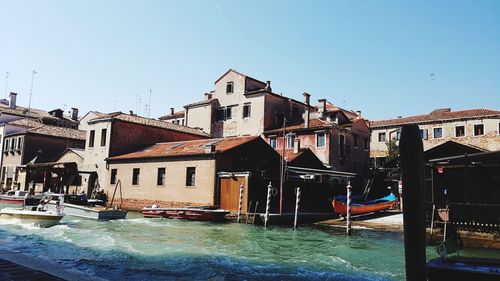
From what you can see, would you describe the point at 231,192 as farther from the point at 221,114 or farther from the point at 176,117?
the point at 176,117

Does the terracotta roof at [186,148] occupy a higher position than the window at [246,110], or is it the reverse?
the window at [246,110]

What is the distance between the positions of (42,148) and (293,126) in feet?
83.3

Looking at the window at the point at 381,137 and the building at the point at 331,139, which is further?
the window at the point at 381,137

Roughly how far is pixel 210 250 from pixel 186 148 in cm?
1468

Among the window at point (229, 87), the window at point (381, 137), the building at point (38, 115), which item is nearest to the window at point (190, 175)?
the window at point (229, 87)

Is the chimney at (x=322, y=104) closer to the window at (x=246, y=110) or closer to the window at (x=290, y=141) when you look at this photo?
the window at (x=290, y=141)

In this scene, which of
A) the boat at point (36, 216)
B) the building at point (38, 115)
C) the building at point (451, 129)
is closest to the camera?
the boat at point (36, 216)

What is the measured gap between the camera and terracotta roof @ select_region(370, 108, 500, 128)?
127 feet

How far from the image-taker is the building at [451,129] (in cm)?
3781

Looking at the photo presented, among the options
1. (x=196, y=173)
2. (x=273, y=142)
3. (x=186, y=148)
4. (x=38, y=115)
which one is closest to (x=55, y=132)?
(x=38, y=115)

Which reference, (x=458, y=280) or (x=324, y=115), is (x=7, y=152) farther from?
(x=458, y=280)

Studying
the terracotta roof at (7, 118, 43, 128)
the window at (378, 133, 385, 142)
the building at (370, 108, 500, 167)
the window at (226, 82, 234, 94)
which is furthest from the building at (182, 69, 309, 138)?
the terracotta roof at (7, 118, 43, 128)

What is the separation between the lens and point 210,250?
12516mm

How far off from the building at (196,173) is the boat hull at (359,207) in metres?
4.27
